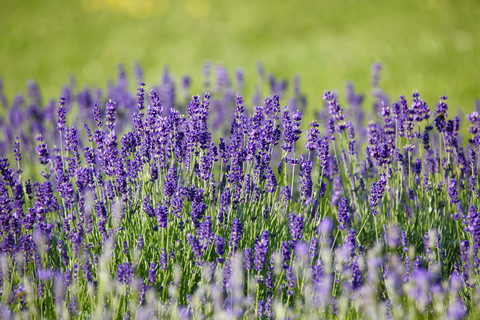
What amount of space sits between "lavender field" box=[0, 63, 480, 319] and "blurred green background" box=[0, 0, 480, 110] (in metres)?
4.28

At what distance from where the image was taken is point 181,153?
9.34 feet

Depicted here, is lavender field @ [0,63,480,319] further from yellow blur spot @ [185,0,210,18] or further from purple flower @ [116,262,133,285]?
yellow blur spot @ [185,0,210,18]

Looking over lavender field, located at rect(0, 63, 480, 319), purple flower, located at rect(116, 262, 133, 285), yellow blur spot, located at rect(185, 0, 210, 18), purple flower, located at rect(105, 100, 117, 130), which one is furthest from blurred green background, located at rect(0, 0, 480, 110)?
purple flower, located at rect(116, 262, 133, 285)

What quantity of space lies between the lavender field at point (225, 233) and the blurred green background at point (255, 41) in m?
4.28

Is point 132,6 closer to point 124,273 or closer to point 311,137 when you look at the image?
point 311,137

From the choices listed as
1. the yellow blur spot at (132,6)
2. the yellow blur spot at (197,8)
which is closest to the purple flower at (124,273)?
the yellow blur spot at (197,8)

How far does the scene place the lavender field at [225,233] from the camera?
7.00 feet

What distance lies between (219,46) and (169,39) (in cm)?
134

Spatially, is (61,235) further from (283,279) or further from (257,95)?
(257,95)

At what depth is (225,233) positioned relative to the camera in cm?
264

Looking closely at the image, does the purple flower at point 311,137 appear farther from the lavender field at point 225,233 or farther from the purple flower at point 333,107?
the purple flower at point 333,107

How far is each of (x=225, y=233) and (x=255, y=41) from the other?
793cm

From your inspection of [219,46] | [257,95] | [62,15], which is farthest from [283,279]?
[62,15]

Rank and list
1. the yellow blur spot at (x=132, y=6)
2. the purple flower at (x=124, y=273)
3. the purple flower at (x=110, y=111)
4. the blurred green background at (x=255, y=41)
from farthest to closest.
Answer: the yellow blur spot at (x=132, y=6), the blurred green background at (x=255, y=41), the purple flower at (x=110, y=111), the purple flower at (x=124, y=273)
